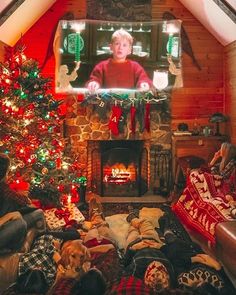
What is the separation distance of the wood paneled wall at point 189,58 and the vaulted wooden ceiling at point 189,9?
0.12m

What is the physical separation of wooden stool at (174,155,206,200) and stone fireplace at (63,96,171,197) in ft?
1.13

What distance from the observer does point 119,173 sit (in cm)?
640

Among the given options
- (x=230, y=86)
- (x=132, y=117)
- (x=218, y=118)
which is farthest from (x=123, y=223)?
(x=230, y=86)

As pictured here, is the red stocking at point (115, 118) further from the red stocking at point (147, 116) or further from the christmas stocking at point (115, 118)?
the red stocking at point (147, 116)

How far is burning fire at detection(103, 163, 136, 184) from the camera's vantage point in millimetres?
6371

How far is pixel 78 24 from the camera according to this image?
5969 mm

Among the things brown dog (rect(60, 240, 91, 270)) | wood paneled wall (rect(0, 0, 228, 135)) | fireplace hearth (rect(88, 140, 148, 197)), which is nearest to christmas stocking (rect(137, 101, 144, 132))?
fireplace hearth (rect(88, 140, 148, 197))

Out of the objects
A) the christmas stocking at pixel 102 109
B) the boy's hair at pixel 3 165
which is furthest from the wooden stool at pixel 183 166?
the boy's hair at pixel 3 165

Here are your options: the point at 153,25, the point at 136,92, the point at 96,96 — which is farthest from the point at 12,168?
the point at 153,25

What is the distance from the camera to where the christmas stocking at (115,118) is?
6.12 meters

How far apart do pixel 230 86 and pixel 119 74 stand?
176cm

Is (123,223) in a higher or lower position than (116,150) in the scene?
lower

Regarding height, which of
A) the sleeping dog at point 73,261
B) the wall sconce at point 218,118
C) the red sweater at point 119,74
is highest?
the red sweater at point 119,74

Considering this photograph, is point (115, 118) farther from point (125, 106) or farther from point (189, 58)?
point (189, 58)
